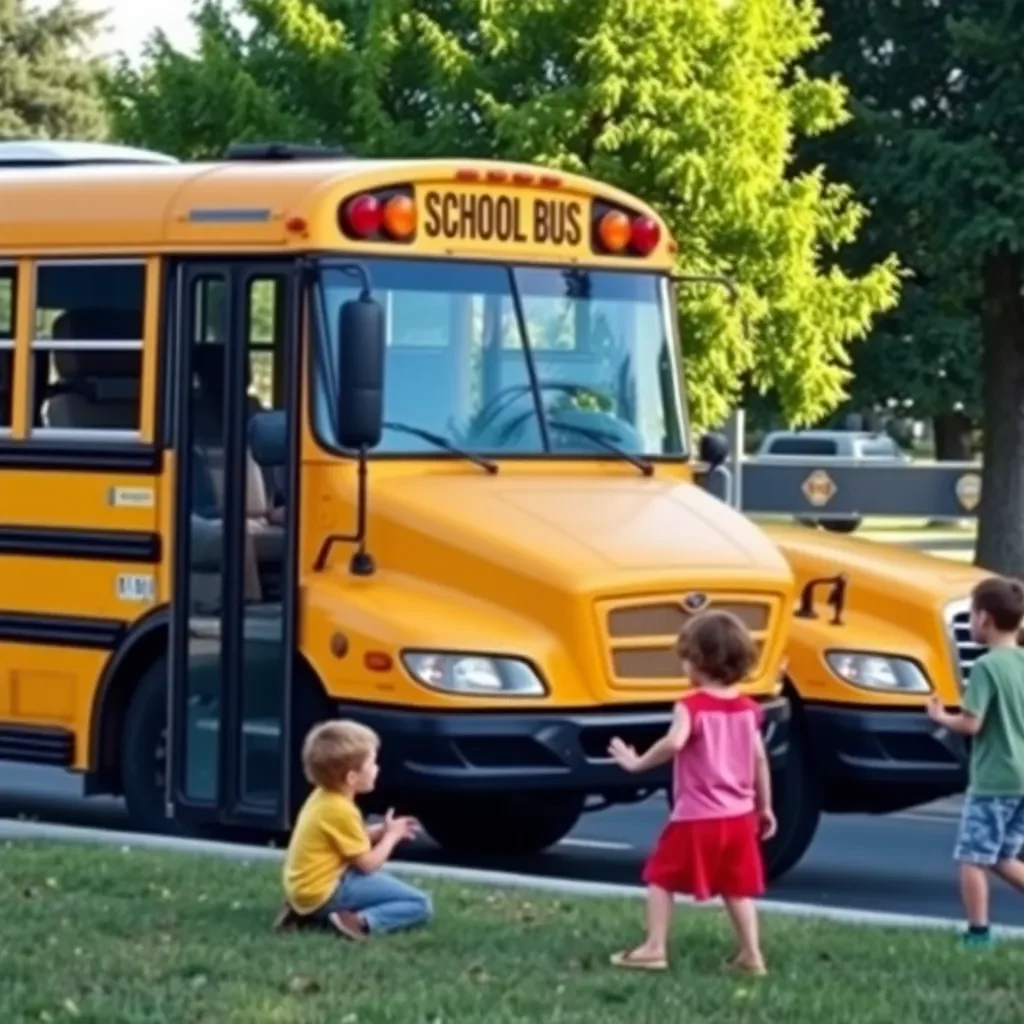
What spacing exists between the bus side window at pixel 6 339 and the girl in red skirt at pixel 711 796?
5.16 meters

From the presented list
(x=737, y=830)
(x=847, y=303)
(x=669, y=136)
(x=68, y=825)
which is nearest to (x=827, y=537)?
(x=68, y=825)

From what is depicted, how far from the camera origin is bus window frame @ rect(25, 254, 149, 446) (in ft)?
43.4

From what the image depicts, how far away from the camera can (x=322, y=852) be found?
990cm

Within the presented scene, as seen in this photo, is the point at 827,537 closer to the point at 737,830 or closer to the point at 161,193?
the point at 161,193

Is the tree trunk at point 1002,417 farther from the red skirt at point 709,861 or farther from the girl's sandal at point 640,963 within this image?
the girl's sandal at point 640,963

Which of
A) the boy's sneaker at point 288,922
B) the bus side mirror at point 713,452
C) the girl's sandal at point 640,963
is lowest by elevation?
the boy's sneaker at point 288,922

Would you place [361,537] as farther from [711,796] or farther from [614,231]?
[711,796]

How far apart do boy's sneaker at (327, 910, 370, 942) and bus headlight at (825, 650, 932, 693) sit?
3.80m

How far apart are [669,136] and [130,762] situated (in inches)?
522

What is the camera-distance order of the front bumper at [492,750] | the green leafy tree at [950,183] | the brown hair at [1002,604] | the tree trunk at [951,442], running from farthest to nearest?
the tree trunk at [951,442]
the green leafy tree at [950,183]
the front bumper at [492,750]
the brown hair at [1002,604]

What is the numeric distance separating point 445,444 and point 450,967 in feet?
13.6

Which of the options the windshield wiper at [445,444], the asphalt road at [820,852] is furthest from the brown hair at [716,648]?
the windshield wiper at [445,444]

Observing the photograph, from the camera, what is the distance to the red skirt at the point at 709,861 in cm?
923

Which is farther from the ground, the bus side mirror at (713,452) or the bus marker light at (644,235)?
the bus marker light at (644,235)
